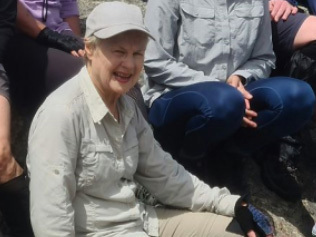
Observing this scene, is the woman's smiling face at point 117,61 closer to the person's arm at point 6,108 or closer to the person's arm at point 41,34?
the person's arm at point 6,108

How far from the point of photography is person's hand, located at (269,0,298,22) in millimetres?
4383

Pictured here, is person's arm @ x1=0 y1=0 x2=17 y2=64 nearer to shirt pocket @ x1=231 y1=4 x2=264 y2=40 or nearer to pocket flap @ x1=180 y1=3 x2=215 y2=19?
pocket flap @ x1=180 y1=3 x2=215 y2=19

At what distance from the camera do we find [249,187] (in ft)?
14.1

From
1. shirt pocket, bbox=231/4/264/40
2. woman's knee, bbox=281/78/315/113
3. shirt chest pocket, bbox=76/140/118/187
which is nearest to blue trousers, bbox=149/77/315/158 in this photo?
woman's knee, bbox=281/78/315/113

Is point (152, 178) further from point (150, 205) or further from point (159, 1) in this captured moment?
point (159, 1)

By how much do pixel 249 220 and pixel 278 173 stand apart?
123 centimetres

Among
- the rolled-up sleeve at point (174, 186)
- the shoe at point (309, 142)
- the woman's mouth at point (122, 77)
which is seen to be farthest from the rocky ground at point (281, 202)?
the woman's mouth at point (122, 77)

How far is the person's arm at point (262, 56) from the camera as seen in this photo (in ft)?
13.3

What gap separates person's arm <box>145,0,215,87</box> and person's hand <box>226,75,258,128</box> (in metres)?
0.16

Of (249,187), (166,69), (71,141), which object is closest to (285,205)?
(249,187)

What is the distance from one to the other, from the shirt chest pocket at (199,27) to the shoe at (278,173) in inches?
37.6

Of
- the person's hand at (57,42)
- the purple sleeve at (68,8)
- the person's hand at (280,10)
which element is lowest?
the person's hand at (57,42)

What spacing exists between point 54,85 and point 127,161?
3.29 ft

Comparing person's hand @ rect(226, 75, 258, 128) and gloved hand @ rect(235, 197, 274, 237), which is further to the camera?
person's hand @ rect(226, 75, 258, 128)
